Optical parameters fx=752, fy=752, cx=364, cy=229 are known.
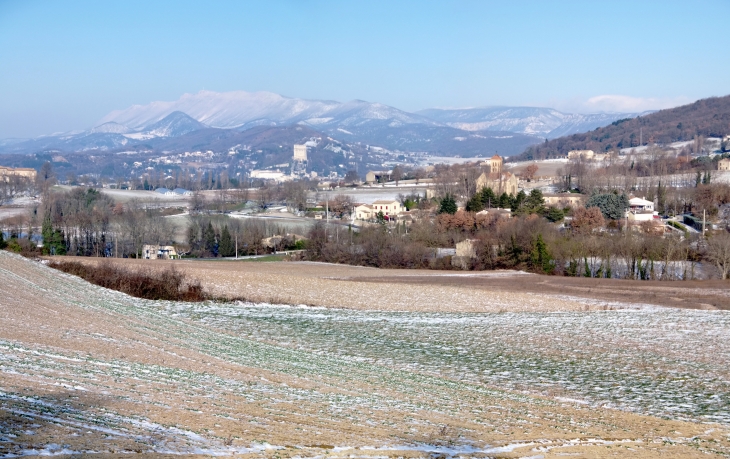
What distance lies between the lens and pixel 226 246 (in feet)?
180

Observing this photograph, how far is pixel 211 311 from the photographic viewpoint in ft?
72.8

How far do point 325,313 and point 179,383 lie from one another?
37.9ft

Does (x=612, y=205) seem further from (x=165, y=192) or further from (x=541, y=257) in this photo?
(x=165, y=192)

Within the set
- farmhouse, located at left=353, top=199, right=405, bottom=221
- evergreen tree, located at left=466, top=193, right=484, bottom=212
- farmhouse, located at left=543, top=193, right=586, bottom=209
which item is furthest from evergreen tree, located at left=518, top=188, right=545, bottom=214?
farmhouse, located at left=353, top=199, right=405, bottom=221

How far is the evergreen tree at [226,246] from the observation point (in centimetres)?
5469

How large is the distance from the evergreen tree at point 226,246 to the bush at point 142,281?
89.1ft

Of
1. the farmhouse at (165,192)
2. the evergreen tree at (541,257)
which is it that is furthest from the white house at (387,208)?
the farmhouse at (165,192)

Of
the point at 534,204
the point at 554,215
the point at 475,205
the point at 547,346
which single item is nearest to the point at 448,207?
the point at 475,205

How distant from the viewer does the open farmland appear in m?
9.27

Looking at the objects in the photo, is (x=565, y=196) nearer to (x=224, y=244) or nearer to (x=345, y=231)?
(x=345, y=231)

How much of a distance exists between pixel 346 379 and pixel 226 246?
42.6m

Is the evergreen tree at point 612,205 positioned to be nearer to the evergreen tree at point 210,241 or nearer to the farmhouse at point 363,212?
the farmhouse at point 363,212

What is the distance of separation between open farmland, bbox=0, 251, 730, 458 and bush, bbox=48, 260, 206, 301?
1468 mm

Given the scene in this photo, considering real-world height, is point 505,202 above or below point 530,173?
below
